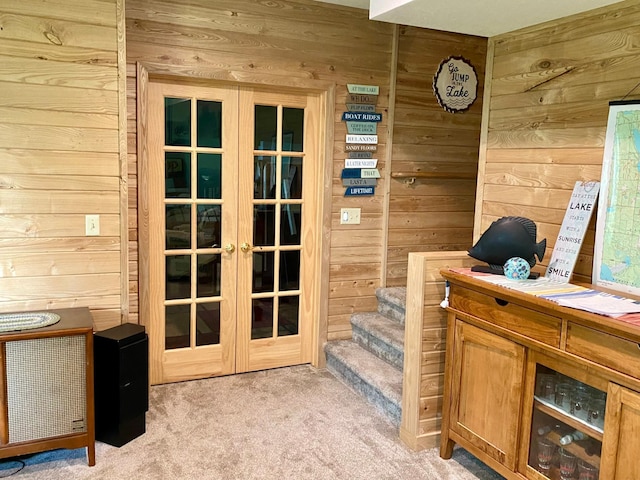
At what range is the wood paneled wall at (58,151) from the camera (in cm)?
276

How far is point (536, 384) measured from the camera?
90.7 inches

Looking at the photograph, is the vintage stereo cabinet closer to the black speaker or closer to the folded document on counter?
the black speaker

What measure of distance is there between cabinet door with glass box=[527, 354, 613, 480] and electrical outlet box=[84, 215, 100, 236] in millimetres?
2257

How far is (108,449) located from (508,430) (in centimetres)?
199

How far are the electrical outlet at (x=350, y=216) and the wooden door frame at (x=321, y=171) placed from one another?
0.11m

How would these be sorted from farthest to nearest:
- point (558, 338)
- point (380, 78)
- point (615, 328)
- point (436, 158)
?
point (436, 158)
point (380, 78)
point (558, 338)
point (615, 328)

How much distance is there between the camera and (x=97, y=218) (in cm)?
298

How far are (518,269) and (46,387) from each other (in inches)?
88.5

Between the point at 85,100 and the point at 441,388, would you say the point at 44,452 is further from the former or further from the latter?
the point at 441,388

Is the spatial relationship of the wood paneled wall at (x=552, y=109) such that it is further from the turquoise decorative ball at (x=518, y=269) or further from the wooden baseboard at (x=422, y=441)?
the wooden baseboard at (x=422, y=441)

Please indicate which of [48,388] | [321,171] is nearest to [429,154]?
[321,171]

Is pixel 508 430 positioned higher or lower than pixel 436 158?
lower

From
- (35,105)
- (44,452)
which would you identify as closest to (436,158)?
(35,105)

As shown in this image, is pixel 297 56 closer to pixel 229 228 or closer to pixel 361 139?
pixel 361 139
